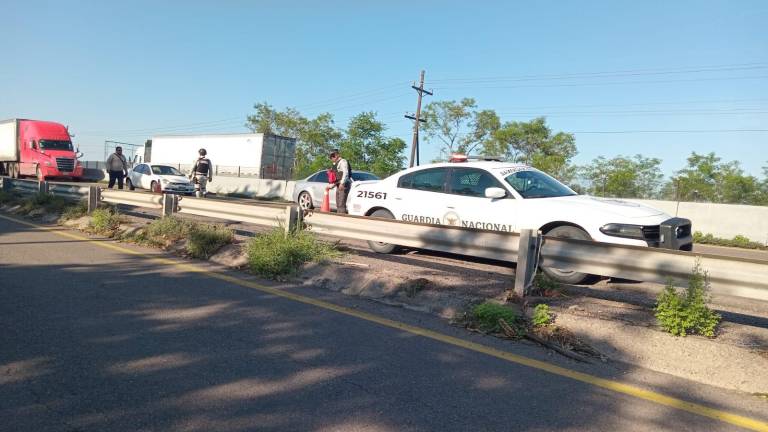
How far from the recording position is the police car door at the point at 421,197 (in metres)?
7.89

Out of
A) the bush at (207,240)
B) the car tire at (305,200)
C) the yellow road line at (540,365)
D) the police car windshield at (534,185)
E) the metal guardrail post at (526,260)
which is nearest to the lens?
the yellow road line at (540,365)

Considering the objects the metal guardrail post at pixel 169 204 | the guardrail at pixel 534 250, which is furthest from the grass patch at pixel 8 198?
the guardrail at pixel 534 250

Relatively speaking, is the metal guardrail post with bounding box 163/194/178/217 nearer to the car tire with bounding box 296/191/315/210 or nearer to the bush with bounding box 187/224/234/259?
the bush with bounding box 187/224/234/259

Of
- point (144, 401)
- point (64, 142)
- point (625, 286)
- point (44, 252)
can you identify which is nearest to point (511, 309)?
point (625, 286)

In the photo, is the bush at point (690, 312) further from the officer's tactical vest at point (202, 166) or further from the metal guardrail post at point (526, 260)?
the officer's tactical vest at point (202, 166)

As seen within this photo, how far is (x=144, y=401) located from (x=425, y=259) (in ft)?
17.4

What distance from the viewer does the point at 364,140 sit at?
44.6m

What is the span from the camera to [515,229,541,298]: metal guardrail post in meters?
5.24

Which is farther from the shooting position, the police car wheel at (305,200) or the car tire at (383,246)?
the police car wheel at (305,200)

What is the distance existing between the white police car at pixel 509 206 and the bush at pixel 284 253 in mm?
1756

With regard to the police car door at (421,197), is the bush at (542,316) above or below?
below

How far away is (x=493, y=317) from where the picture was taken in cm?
465

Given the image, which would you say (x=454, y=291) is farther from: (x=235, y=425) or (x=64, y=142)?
(x=64, y=142)

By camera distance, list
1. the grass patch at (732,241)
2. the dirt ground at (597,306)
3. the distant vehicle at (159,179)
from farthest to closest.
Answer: the distant vehicle at (159,179) → the grass patch at (732,241) → the dirt ground at (597,306)
